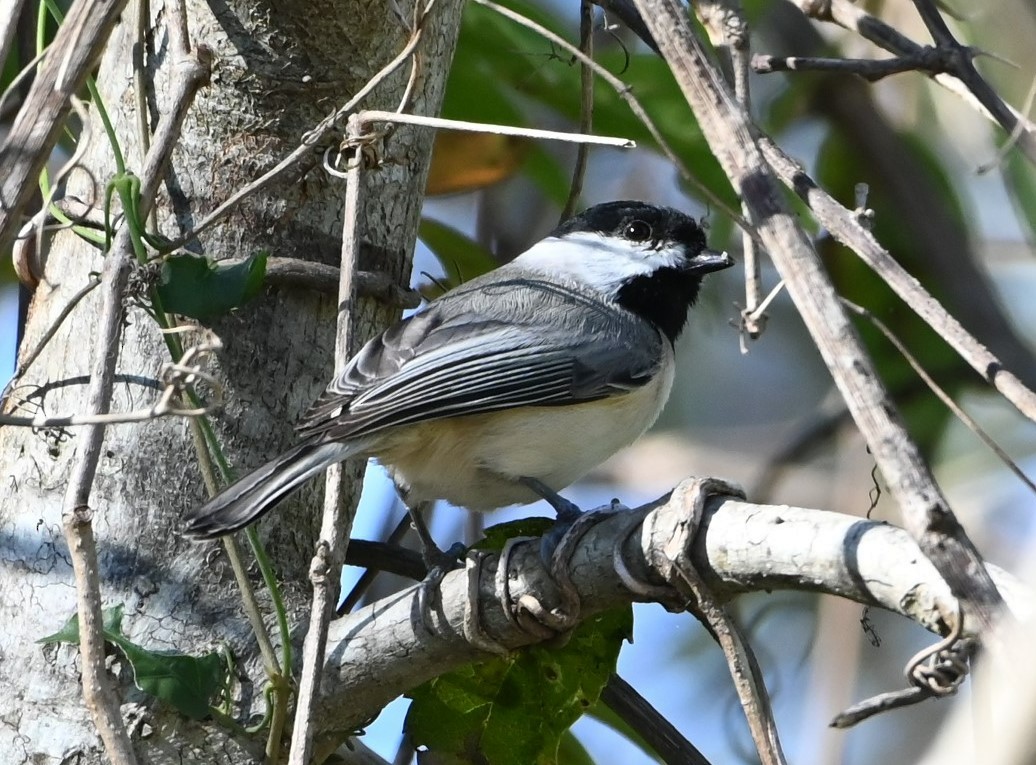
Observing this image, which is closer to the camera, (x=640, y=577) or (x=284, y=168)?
(x=640, y=577)

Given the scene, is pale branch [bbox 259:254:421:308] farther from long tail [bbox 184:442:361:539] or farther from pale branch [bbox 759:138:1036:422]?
pale branch [bbox 759:138:1036:422]

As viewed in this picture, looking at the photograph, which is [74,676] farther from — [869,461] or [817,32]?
[817,32]

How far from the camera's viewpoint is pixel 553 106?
7.89 feet

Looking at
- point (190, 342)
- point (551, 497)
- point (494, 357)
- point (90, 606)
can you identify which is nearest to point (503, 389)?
point (494, 357)

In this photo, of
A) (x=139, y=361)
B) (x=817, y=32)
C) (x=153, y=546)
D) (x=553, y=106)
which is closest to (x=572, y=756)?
(x=153, y=546)

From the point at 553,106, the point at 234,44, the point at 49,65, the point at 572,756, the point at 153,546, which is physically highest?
the point at 553,106

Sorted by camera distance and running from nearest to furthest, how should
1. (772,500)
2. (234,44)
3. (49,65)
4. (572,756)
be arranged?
(49,65) < (234,44) < (572,756) < (772,500)

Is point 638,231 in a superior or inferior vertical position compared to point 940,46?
superior

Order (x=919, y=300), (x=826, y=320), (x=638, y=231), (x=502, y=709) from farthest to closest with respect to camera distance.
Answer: (x=638, y=231)
(x=502, y=709)
(x=919, y=300)
(x=826, y=320)

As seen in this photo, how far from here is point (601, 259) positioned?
264 cm

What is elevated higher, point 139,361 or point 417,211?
point 417,211

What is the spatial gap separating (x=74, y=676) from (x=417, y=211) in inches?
34.6

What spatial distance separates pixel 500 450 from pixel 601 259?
2.21ft

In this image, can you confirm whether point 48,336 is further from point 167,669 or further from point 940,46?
point 940,46
